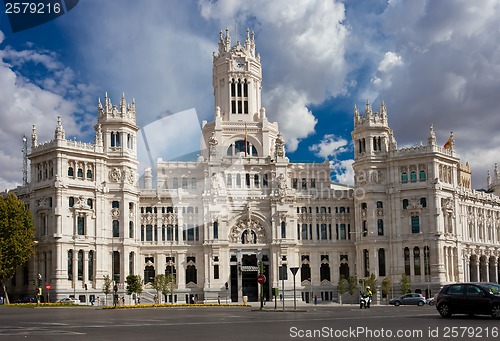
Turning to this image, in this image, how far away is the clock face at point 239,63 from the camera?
136 meters

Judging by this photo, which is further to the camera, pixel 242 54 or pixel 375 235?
pixel 242 54

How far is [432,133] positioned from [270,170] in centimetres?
2667

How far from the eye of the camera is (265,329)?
123ft

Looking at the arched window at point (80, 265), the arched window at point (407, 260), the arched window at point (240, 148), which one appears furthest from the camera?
the arched window at point (240, 148)

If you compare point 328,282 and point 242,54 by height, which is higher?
point 242,54

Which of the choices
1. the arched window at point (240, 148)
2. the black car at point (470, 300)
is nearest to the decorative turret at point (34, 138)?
the arched window at point (240, 148)

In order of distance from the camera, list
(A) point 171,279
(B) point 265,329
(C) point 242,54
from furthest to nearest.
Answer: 1. (C) point 242,54
2. (A) point 171,279
3. (B) point 265,329

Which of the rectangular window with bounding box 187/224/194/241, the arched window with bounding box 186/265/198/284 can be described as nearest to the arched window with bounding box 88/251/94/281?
the arched window with bounding box 186/265/198/284

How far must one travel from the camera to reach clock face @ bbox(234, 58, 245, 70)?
136m

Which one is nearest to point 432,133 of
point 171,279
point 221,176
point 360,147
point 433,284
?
point 360,147

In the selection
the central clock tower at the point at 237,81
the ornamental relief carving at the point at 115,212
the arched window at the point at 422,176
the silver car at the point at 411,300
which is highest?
the central clock tower at the point at 237,81

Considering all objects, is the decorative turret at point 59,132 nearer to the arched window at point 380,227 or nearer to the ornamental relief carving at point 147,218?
the ornamental relief carving at point 147,218

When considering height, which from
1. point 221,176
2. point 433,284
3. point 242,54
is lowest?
point 433,284

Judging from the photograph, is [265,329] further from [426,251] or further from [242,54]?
[242,54]
